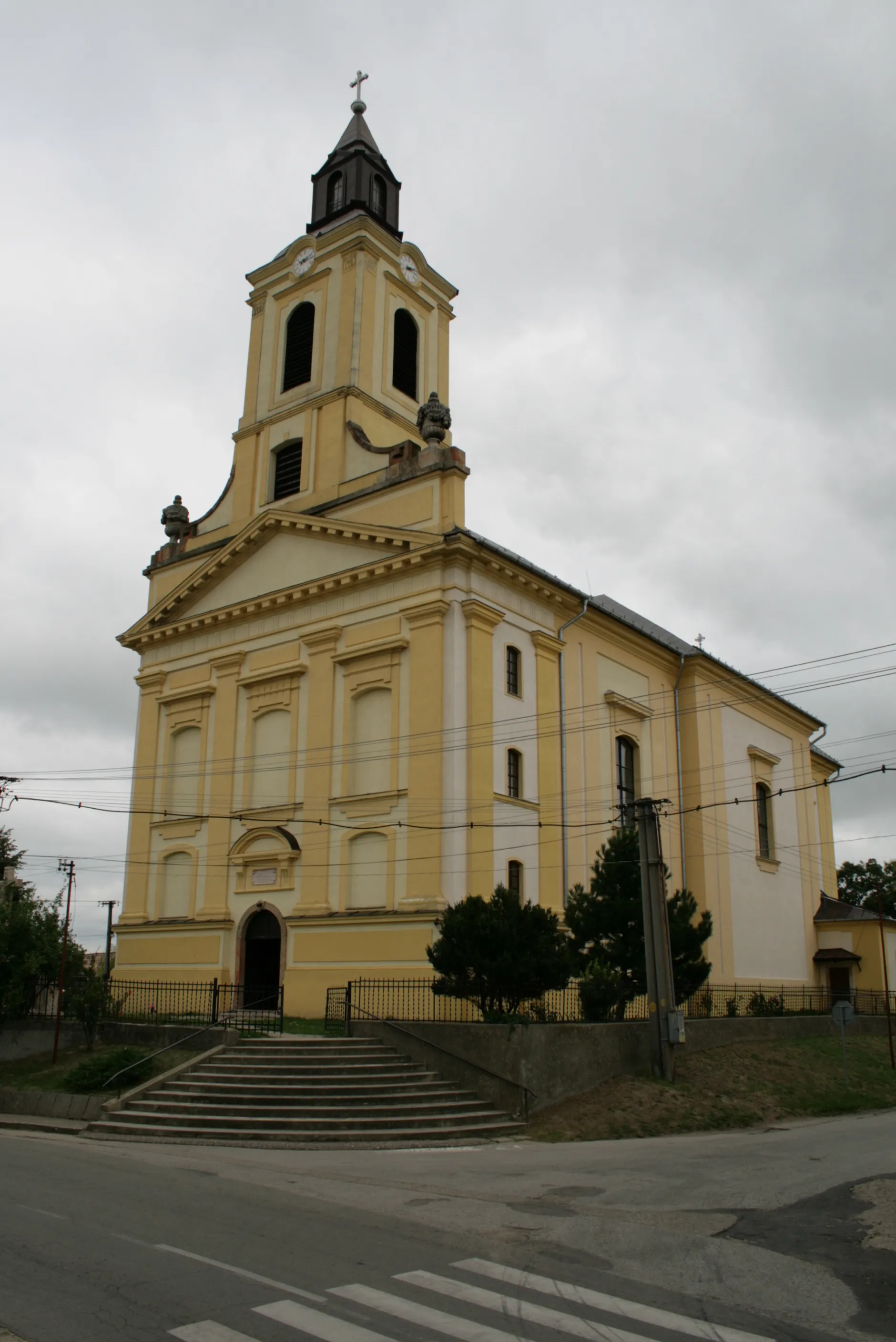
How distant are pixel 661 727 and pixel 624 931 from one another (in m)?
12.1

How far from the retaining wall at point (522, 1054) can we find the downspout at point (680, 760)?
44.2 ft

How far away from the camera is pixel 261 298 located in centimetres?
3712

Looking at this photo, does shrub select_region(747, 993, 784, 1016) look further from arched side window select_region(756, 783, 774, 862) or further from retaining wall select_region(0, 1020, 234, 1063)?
retaining wall select_region(0, 1020, 234, 1063)

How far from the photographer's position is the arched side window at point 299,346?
35.1m

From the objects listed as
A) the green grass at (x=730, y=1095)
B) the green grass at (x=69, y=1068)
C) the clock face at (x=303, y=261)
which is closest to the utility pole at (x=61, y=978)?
the green grass at (x=69, y=1068)

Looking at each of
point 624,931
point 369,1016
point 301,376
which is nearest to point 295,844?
point 369,1016

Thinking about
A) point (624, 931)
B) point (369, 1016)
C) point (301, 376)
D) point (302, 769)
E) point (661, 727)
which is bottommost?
point (369, 1016)

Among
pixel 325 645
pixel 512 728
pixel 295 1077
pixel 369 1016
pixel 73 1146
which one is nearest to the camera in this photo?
pixel 73 1146

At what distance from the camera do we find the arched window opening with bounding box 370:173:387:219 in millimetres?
38031

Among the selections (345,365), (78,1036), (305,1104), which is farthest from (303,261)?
(305,1104)

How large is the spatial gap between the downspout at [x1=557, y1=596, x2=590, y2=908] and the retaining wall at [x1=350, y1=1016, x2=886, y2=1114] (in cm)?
627

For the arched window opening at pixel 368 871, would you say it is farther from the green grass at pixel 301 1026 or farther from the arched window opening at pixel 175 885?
the arched window opening at pixel 175 885

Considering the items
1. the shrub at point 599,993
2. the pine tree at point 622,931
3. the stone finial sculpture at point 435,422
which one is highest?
the stone finial sculpture at point 435,422

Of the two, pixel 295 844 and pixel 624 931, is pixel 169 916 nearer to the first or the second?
pixel 295 844
